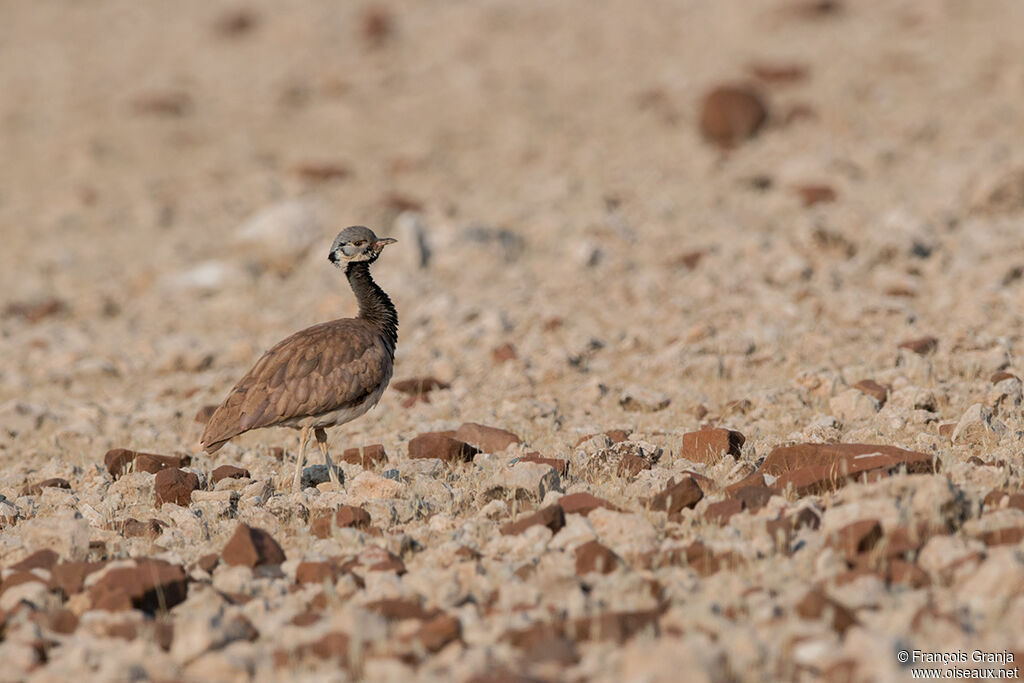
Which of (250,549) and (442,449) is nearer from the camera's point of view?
(250,549)

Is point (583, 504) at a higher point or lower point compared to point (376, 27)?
lower

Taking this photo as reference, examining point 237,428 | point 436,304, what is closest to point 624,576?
point 237,428

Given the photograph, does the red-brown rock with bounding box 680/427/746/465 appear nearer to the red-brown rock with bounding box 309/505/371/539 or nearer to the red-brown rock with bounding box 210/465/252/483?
the red-brown rock with bounding box 309/505/371/539

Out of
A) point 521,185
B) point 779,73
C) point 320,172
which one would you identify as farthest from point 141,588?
point 779,73

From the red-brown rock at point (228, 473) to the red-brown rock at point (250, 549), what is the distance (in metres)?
1.80

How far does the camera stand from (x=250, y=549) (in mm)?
5840

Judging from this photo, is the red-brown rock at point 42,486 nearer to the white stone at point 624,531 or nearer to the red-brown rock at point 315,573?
the red-brown rock at point 315,573

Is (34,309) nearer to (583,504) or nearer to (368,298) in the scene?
(368,298)

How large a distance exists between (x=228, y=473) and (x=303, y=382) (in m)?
0.98

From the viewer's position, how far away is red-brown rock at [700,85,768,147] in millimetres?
Answer: 20656

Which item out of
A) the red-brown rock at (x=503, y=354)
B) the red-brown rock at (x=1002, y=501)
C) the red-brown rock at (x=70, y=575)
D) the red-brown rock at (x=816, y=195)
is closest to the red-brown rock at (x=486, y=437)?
the red-brown rock at (x=503, y=354)

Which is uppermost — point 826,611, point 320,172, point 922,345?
point 320,172

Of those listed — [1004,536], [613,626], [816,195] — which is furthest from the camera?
[816,195]

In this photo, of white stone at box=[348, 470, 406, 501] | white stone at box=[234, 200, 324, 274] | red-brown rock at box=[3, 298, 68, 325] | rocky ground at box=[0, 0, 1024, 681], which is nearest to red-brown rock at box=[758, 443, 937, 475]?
rocky ground at box=[0, 0, 1024, 681]
